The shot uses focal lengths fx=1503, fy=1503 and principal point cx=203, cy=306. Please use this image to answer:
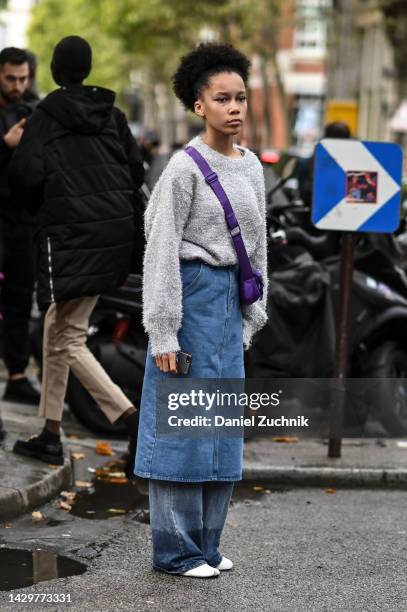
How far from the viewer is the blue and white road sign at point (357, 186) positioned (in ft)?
26.7

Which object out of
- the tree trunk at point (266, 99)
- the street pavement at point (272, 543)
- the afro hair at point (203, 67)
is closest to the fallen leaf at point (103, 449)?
the street pavement at point (272, 543)

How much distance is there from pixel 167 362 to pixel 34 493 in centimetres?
169

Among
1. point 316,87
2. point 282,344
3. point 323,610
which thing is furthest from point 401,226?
point 316,87

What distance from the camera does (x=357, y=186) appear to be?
8.20 meters

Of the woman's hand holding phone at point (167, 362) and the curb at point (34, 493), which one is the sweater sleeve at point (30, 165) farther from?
the woman's hand holding phone at point (167, 362)

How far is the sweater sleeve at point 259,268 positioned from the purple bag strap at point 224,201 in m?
0.10

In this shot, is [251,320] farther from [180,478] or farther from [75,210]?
[75,210]

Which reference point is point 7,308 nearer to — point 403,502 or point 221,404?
point 403,502

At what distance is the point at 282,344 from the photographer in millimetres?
9133

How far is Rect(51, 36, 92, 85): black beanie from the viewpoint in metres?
7.12

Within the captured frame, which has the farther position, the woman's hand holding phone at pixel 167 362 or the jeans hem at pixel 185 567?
the jeans hem at pixel 185 567

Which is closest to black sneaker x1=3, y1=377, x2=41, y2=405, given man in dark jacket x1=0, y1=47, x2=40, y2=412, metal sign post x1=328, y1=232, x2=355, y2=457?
man in dark jacket x1=0, y1=47, x2=40, y2=412

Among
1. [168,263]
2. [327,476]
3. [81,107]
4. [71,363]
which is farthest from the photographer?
[327,476]

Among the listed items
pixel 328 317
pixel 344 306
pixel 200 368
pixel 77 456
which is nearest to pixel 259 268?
pixel 200 368
